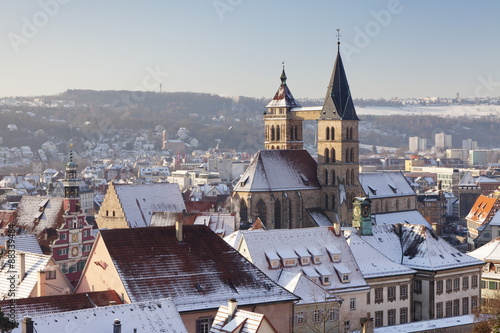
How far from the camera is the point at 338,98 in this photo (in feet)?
291

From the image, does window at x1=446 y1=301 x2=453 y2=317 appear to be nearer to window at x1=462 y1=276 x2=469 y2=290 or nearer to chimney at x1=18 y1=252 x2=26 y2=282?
window at x1=462 y1=276 x2=469 y2=290

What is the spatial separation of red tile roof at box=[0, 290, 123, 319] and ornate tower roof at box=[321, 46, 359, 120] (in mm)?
48411

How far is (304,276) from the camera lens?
50000 millimetres

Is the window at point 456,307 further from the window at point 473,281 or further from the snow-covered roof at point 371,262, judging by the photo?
the snow-covered roof at point 371,262

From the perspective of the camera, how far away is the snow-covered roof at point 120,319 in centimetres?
3475

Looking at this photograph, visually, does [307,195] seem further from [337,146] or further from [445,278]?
[445,278]

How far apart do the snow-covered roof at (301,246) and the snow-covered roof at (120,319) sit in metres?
15.1

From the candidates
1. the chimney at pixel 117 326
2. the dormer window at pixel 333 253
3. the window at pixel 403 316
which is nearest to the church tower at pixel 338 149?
the window at pixel 403 316

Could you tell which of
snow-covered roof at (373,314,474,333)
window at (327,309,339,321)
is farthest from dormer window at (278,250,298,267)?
snow-covered roof at (373,314,474,333)

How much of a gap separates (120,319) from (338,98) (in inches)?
2215

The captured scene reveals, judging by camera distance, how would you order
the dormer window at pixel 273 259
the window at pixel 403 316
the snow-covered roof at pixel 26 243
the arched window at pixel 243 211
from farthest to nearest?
the arched window at pixel 243 211 < the snow-covered roof at pixel 26 243 < the window at pixel 403 316 < the dormer window at pixel 273 259

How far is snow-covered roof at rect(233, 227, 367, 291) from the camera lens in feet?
172

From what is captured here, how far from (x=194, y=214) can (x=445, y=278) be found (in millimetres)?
29422

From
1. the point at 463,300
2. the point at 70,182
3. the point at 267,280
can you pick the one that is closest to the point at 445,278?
the point at 463,300
